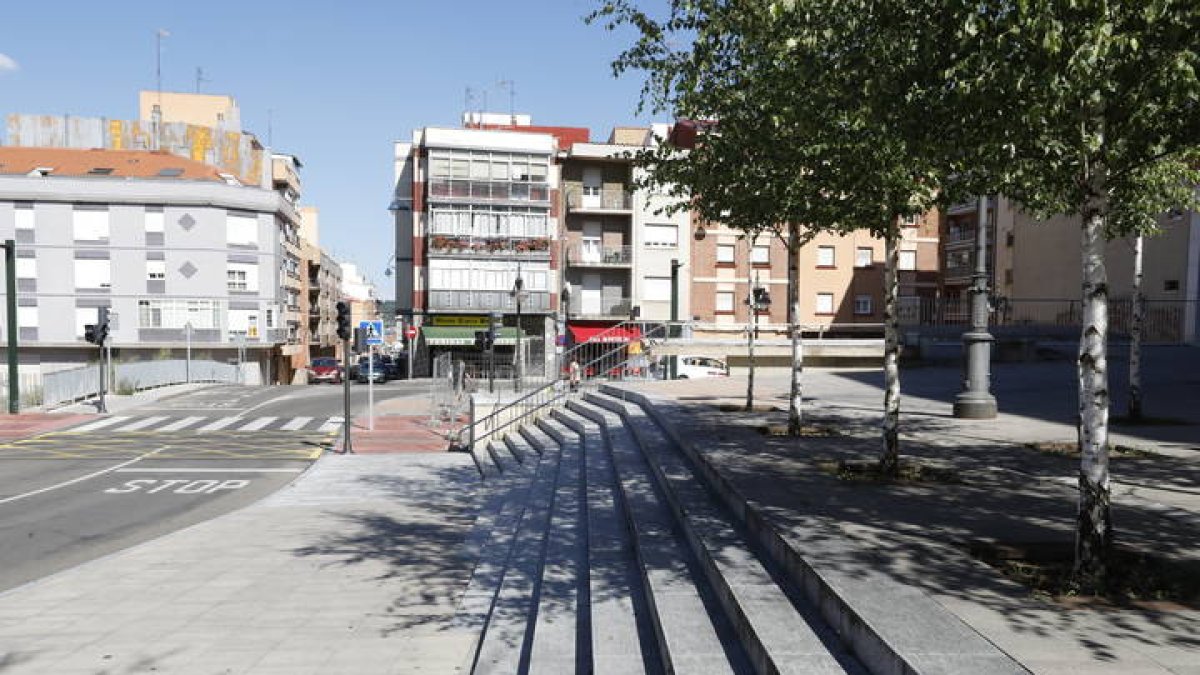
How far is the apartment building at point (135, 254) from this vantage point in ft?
135

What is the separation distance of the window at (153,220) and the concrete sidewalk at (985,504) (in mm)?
38913

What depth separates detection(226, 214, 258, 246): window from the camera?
4428 cm

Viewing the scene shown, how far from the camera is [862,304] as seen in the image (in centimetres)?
4284

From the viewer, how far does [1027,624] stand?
4.14 metres

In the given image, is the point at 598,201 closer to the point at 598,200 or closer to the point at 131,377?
the point at 598,200

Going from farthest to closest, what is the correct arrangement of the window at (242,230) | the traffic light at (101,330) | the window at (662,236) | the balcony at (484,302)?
the window at (242,230)
the window at (662,236)
the balcony at (484,302)
the traffic light at (101,330)

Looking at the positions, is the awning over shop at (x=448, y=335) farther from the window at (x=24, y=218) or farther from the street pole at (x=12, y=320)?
the window at (x=24, y=218)

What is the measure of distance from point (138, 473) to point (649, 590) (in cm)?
1389

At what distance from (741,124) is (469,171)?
112ft

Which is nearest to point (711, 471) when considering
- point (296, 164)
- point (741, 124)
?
point (741, 124)

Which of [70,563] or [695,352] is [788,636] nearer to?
[70,563]

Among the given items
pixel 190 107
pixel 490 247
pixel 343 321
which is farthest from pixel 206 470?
pixel 190 107

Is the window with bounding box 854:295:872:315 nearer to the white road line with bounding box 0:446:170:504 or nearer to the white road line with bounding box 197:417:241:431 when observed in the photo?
the white road line with bounding box 197:417:241:431

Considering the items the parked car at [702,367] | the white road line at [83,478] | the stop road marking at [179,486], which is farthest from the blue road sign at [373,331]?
the parked car at [702,367]
